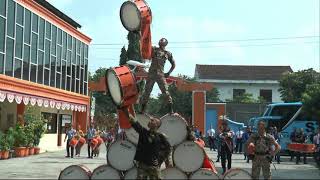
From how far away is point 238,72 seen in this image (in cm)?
8006

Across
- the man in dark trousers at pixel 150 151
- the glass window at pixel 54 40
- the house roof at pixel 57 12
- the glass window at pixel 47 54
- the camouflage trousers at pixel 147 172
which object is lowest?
the camouflage trousers at pixel 147 172

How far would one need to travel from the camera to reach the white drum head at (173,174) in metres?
12.8

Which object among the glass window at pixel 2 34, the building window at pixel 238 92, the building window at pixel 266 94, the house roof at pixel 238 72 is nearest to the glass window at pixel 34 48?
the glass window at pixel 2 34

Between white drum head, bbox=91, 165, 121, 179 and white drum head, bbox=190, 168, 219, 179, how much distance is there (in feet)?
5.68

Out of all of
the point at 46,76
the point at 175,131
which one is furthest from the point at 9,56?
the point at 175,131

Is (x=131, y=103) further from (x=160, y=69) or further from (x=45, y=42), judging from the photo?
(x=45, y=42)

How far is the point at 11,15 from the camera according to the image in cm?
2806

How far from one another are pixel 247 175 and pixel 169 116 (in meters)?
2.30

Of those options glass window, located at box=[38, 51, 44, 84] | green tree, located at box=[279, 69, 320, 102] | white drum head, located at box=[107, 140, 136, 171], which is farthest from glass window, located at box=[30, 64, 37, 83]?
green tree, located at box=[279, 69, 320, 102]

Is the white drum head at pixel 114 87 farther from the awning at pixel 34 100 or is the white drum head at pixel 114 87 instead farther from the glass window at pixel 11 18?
the glass window at pixel 11 18

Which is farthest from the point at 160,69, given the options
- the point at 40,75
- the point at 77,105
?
the point at 77,105

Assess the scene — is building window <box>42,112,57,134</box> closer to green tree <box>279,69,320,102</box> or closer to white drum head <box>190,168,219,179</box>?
white drum head <box>190,168,219,179</box>

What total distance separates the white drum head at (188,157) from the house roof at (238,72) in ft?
209

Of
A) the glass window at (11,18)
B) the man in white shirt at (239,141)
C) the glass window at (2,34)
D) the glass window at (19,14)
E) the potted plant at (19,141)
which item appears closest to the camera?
the glass window at (2,34)
